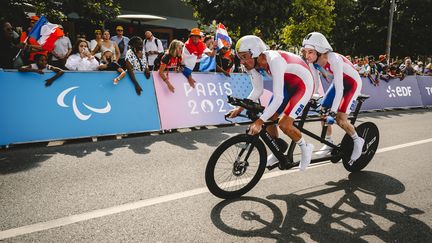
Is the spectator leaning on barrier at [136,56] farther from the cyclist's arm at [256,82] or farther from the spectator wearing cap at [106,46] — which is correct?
the cyclist's arm at [256,82]

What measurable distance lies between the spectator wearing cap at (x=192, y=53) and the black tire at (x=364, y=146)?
14.7ft

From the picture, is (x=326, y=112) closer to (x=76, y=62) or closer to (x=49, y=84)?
(x=49, y=84)

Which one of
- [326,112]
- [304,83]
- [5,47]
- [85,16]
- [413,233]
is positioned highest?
[85,16]

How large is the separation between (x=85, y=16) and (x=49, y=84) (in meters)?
8.32

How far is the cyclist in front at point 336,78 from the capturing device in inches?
183

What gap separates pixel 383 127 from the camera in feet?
29.9

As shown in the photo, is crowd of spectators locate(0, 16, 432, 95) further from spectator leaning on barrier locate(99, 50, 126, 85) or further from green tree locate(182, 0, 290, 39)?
green tree locate(182, 0, 290, 39)

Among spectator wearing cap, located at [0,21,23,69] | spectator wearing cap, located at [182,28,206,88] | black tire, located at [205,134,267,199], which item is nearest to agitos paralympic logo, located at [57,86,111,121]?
spectator wearing cap, located at [0,21,23,69]

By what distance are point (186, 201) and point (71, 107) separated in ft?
13.1

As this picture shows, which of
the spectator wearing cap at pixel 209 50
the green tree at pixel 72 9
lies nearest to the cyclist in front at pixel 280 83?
the spectator wearing cap at pixel 209 50

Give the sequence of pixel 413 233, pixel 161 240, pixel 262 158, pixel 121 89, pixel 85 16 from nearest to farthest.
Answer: pixel 161 240
pixel 413 233
pixel 262 158
pixel 121 89
pixel 85 16

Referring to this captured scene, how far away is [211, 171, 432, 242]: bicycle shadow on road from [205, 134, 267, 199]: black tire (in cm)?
15

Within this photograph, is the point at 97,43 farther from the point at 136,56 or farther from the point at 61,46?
the point at 136,56

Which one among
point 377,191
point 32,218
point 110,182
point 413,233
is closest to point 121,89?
point 110,182
